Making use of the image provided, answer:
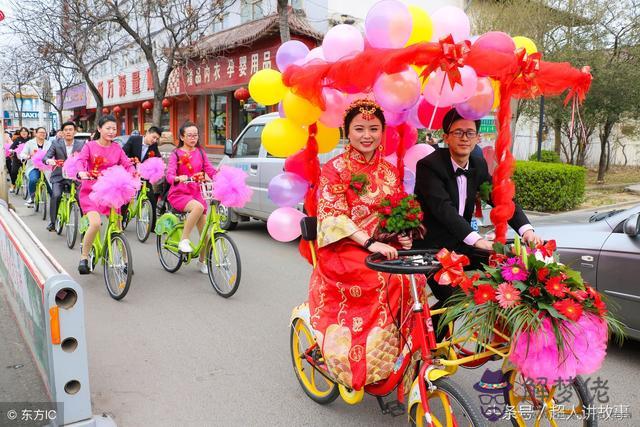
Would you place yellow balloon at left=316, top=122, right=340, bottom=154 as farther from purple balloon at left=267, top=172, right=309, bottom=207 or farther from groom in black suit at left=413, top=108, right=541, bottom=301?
groom in black suit at left=413, top=108, right=541, bottom=301

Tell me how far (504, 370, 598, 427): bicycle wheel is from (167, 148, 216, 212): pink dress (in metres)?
4.49

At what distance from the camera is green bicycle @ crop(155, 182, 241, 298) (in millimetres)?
5840

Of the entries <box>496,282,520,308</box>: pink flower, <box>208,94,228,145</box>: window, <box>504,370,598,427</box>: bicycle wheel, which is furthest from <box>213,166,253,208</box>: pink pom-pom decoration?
<box>208,94,228,145</box>: window

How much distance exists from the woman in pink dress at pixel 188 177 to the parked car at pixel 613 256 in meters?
3.84

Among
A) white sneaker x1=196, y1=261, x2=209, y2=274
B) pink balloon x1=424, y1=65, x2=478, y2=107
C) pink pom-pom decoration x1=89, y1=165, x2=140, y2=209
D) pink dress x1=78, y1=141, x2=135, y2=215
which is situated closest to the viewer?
pink balloon x1=424, y1=65, x2=478, y2=107

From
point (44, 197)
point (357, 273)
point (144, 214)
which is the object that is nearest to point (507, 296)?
point (357, 273)

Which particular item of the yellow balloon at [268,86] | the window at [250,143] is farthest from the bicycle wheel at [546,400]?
the window at [250,143]

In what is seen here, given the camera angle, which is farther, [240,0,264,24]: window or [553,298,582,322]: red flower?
[240,0,264,24]: window

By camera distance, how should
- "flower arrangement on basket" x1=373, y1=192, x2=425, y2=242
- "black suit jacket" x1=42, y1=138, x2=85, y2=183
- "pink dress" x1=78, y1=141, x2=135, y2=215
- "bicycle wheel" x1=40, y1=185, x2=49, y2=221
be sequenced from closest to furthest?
"flower arrangement on basket" x1=373, y1=192, x2=425, y2=242 → "pink dress" x1=78, y1=141, x2=135, y2=215 → "black suit jacket" x1=42, y1=138, x2=85, y2=183 → "bicycle wheel" x1=40, y1=185, x2=49, y2=221

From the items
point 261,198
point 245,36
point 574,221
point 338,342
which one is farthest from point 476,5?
point 338,342

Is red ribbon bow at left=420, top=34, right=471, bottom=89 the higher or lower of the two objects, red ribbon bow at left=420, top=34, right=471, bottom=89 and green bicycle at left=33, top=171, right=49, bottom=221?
the higher

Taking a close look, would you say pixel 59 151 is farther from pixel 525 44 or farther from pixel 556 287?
pixel 556 287

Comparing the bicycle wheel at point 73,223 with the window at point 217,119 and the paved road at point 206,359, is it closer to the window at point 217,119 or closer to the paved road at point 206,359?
the paved road at point 206,359

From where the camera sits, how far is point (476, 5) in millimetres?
19938
